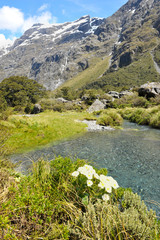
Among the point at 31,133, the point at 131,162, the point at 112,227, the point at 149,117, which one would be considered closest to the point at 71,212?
the point at 112,227

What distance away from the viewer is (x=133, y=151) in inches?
372

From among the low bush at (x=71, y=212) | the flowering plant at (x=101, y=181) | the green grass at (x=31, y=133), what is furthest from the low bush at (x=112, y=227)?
the green grass at (x=31, y=133)

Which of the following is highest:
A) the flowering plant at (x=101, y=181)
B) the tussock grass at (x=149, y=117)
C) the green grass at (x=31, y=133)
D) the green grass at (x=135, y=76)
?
the green grass at (x=135, y=76)

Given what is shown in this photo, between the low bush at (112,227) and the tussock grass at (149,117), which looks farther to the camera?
the tussock grass at (149,117)

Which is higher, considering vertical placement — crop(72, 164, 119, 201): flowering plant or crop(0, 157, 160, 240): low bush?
crop(72, 164, 119, 201): flowering plant

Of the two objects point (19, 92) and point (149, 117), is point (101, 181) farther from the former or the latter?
point (19, 92)

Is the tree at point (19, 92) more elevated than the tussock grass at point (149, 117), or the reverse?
the tree at point (19, 92)

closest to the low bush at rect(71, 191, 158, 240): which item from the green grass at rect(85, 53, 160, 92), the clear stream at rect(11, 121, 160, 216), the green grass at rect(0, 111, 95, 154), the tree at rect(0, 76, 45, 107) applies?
the clear stream at rect(11, 121, 160, 216)

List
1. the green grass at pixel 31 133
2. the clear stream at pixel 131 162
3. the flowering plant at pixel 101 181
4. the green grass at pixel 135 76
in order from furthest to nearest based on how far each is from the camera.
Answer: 1. the green grass at pixel 135 76
2. the green grass at pixel 31 133
3. the clear stream at pixel 131 162
4. the flowering plant at pixel 101 181

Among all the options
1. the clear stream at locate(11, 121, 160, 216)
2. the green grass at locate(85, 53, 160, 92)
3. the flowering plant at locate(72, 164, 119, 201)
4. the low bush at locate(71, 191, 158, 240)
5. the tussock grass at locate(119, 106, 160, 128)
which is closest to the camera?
the low bush at locate(71, 191, 158, 240)

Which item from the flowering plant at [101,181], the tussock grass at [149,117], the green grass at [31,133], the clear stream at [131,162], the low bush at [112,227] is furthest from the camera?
the tussock grass at [149,117]

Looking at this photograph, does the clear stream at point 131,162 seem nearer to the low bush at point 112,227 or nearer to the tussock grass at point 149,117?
the low bush at point 112,227

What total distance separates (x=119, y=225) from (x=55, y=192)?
60.2 inches

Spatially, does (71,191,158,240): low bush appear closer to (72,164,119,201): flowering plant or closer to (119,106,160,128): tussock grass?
(72,164,119,201): flowering plant
